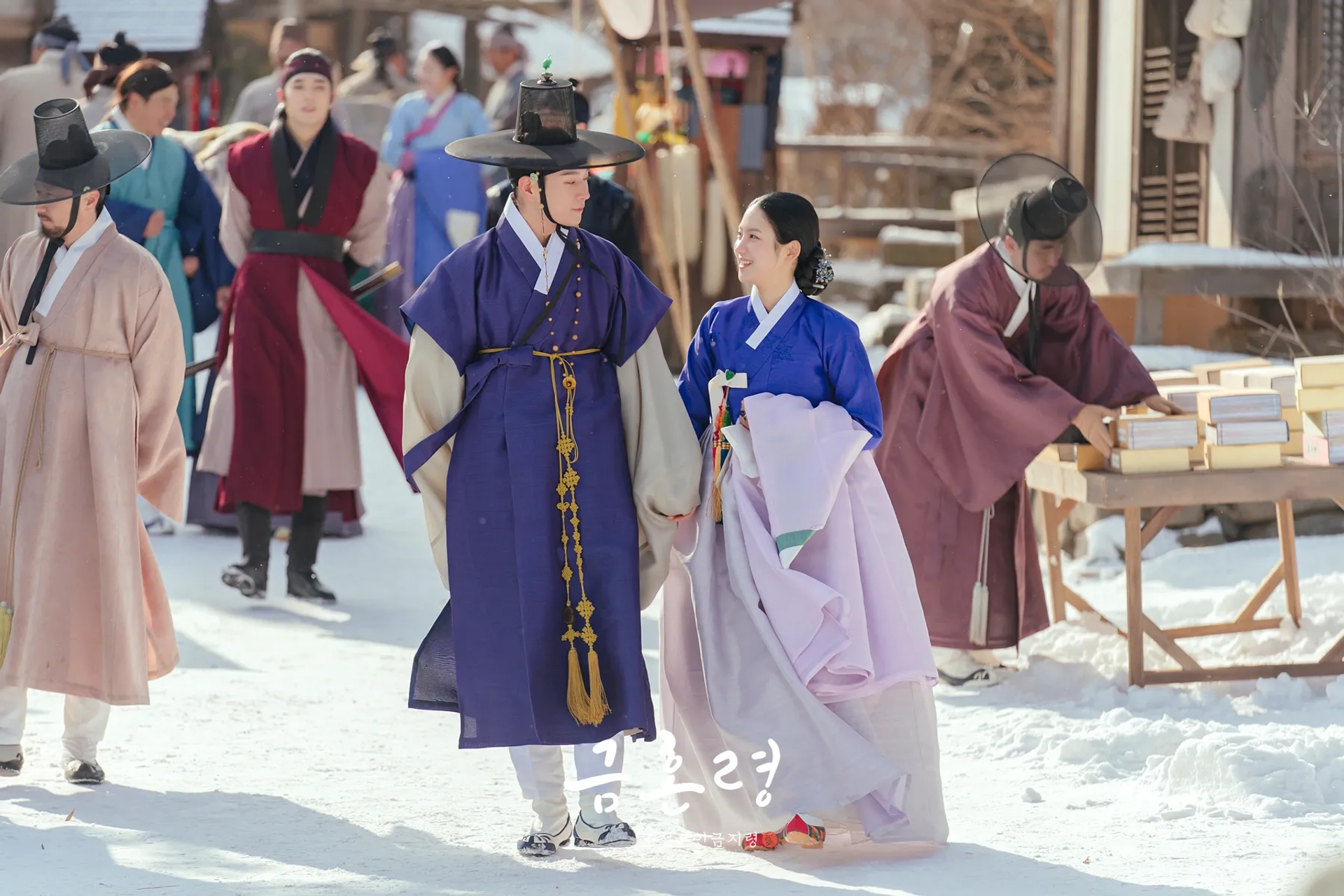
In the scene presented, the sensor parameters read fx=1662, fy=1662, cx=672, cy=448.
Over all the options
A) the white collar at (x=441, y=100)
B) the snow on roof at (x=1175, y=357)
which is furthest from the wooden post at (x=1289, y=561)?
the white collar at (x=441, y=100)

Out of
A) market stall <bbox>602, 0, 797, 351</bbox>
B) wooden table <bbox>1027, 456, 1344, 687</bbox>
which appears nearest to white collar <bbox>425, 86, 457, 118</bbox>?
market stall <bbox>602, 0, 797, 351</bbox>

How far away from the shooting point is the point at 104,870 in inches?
134

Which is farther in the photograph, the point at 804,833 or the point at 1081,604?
the point at 1081,604

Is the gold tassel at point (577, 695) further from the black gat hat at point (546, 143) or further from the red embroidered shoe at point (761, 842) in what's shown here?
the black gat hat at point (546, 143)

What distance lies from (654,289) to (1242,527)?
14.5 ft

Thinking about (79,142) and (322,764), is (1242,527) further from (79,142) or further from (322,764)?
(79,142)

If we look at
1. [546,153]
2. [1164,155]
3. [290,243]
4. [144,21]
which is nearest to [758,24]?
[1164,155]

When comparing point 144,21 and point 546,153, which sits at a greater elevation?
point 144,21

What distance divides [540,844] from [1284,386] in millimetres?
2999

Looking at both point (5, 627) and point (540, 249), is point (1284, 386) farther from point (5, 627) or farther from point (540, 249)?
point (5, 627)

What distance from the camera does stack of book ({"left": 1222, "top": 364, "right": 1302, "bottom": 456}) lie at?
5.20m

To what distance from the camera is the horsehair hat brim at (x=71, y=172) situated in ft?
13.4

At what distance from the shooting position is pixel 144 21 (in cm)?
1352

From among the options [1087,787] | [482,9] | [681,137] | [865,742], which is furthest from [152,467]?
[482,9]
